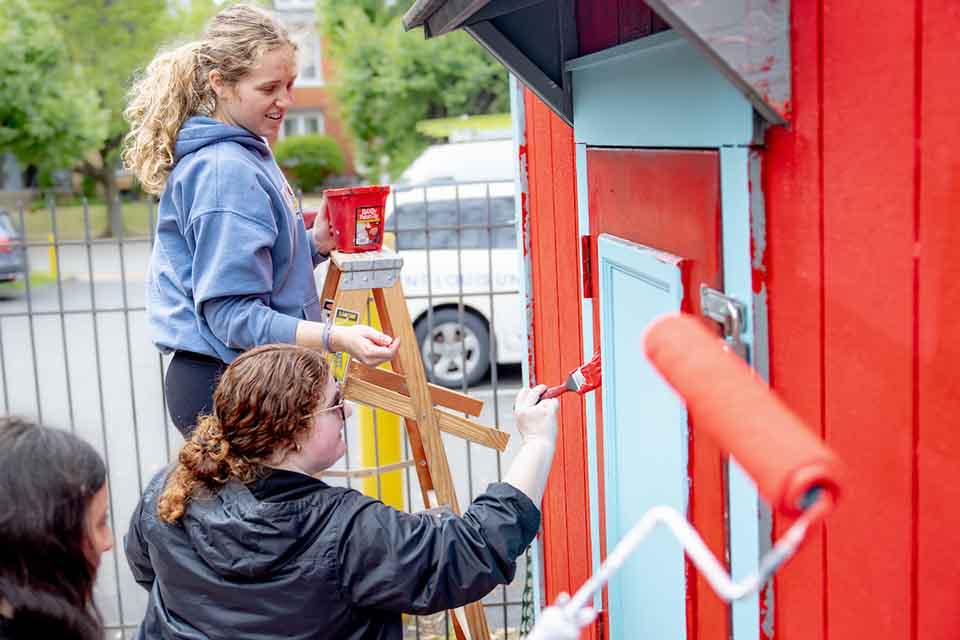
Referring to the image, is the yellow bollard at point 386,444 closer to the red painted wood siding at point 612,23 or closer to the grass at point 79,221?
the red painted wood siding at point 612,23

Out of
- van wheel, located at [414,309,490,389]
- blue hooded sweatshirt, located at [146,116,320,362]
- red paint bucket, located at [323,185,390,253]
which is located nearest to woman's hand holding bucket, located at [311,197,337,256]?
red paint bucket, located at [323,185,390,253]

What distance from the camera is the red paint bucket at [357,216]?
305 centimetres

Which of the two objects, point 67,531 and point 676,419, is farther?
point 676,419

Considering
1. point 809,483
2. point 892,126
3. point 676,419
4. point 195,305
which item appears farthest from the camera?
point 195,305

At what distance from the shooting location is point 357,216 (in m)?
3.08

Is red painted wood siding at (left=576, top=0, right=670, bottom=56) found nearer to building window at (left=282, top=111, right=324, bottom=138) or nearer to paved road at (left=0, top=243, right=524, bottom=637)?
paved road at (left=0, top=243, right=524, bottom=637)

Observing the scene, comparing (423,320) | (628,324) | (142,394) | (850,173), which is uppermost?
(850,173)

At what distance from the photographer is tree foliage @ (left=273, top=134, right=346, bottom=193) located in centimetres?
3584

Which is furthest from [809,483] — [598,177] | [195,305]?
[195,305]

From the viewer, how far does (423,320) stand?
8500 mm

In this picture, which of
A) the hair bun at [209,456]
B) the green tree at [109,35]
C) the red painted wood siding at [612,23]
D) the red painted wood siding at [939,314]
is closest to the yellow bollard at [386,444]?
the red painted wood siding at [612,23]

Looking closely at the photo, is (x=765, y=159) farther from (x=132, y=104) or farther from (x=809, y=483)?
(x=132, y=104)

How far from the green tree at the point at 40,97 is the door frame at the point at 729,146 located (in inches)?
Result: 908

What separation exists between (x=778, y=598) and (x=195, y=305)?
1.62 meters
